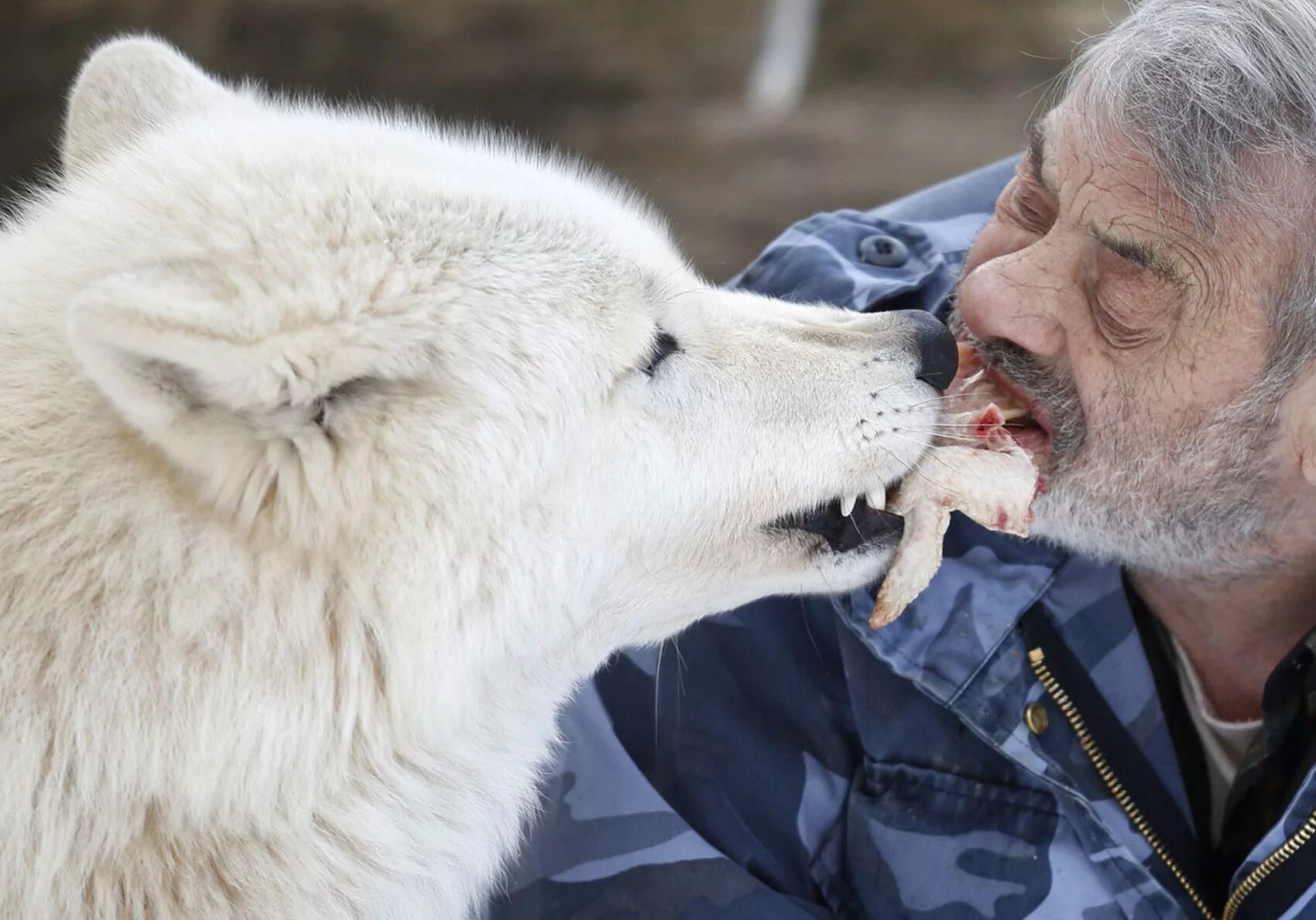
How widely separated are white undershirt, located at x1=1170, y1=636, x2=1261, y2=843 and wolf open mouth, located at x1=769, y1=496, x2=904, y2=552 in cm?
81

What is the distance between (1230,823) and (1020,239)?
1.16 meters

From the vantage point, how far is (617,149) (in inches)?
291

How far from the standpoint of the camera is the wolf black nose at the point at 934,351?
197cm

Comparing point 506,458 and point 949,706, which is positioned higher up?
point 506,458

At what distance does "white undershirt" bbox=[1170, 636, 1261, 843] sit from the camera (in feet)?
7.64

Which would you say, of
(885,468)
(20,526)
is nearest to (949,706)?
(885,468)

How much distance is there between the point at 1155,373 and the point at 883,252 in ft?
2.29

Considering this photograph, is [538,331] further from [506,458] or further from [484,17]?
[484,17]

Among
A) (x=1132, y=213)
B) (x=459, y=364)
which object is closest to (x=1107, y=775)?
(x=1132, y=213)

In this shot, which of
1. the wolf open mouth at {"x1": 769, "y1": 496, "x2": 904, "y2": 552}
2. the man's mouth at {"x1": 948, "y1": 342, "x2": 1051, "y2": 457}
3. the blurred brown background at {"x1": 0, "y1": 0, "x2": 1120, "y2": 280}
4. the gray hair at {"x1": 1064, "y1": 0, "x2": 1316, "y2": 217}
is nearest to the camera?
the wolf open mouth at {"x1": 769, "y1": 496, "x2": 904, "y2": 552}

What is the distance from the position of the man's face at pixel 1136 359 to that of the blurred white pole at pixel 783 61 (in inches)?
248

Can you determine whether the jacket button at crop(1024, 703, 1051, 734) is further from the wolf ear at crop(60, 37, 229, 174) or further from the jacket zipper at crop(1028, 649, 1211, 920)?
the wolf ear at crop(60, 37, 229, 174)

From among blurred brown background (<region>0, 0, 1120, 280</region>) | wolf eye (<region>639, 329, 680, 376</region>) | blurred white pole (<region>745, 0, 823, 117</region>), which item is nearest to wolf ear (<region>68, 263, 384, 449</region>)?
wolf eye (<region>639, 329, 680, 376</region>)

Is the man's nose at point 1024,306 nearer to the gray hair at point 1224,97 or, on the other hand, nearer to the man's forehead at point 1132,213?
the man's forehead at point 1132,213
